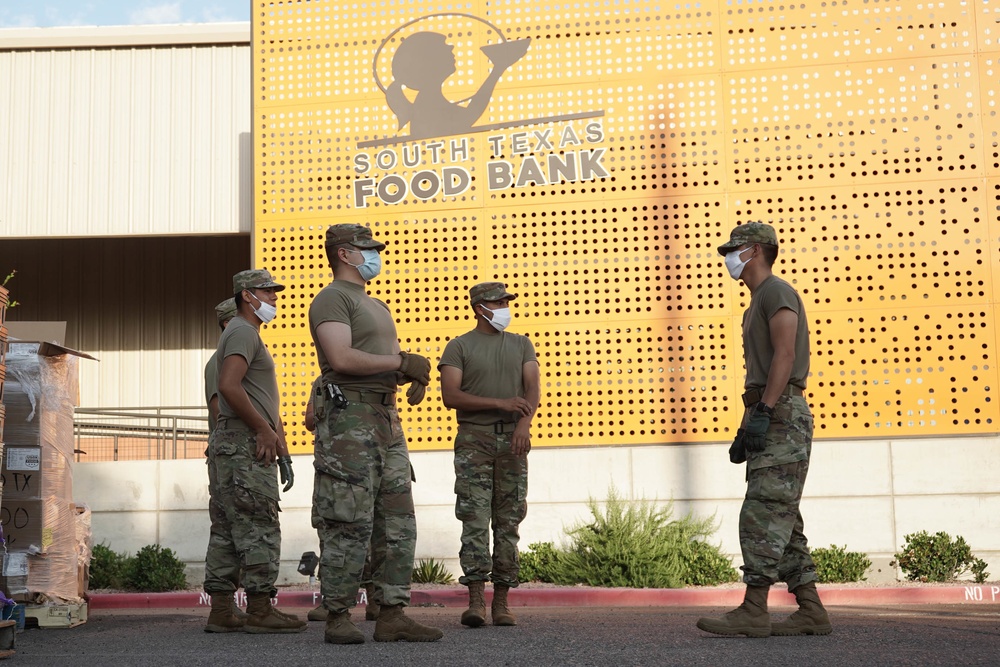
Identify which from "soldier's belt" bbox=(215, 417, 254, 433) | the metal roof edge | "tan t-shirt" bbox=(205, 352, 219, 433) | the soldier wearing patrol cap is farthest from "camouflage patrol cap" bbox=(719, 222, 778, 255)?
the metal roof edge

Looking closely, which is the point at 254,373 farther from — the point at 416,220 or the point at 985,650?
the point at 416,220

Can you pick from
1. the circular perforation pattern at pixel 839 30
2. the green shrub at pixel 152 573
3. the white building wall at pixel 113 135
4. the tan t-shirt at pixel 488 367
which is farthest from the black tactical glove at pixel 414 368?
the white building wall at pixel 113 135

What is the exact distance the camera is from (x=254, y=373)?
7668 mm

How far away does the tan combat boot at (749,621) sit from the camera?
6.55m

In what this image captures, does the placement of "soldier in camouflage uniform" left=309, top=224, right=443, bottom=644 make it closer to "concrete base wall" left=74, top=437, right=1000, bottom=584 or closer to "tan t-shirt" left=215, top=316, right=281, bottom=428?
"tan t-shirt" left=215, top=316, right=281, bottom=428

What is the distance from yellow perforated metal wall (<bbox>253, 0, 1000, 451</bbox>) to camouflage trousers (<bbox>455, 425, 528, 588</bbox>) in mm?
4962

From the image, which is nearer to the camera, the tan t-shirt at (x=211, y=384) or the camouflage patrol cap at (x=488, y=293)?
the camouflage patrol cap at (x=488, y=293)

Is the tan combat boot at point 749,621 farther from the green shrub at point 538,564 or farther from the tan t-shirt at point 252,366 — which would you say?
the green shrub at point 538,564

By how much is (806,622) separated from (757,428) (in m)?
1.15

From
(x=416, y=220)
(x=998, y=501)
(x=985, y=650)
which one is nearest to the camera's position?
(x=985, y=650)

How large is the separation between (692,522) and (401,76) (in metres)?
5.84

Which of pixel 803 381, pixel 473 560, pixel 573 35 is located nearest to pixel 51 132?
pixel 573 35

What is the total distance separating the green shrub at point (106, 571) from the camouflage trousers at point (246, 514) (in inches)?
211

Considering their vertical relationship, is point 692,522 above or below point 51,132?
below
